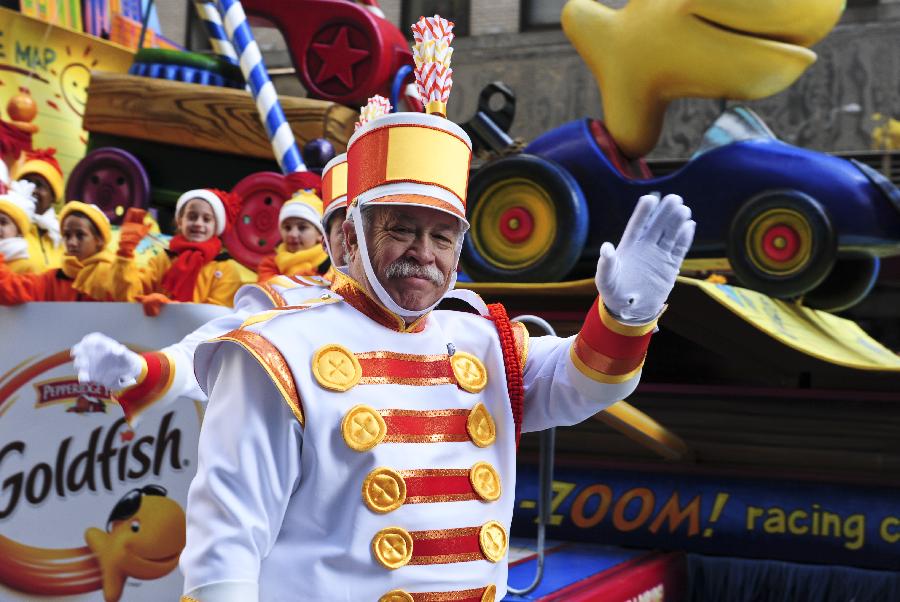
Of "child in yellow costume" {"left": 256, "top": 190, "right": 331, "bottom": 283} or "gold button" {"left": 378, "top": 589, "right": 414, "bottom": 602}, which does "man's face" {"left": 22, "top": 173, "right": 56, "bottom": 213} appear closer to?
"child in yellow costume" {"left": 256, "top": 190, "right": 331, "bottom": 283}

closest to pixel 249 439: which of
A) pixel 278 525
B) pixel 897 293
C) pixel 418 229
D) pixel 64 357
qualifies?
pixel 278 525

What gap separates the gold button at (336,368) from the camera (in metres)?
1.97

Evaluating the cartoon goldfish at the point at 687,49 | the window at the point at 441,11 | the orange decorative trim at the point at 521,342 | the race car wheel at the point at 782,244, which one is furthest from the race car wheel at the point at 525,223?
the window at the point at 441,11

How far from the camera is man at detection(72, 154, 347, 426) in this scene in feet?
8.60

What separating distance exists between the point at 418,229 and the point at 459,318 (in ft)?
0.92

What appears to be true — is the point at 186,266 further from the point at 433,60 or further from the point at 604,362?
the point at 604,362

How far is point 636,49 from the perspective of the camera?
5.63 metres

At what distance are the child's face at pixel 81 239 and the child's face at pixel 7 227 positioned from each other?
821 mm

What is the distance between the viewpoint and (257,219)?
5.93 meters

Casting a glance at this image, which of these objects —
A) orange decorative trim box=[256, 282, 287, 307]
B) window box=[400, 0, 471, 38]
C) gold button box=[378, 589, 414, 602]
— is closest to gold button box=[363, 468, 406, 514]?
gold button box=[378, 589, 414, 602]

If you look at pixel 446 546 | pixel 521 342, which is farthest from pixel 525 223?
pixel 446 546

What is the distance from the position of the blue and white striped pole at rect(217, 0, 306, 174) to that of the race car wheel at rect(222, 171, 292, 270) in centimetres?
33

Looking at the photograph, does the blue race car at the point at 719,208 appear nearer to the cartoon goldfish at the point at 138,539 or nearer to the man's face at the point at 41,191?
the cartoon goldfish at the point at 138,539

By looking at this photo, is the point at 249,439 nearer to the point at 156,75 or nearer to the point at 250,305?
the point at 250,305
